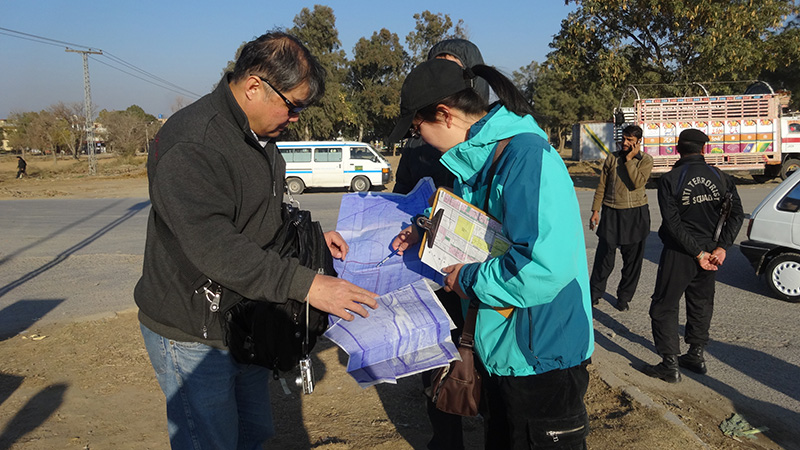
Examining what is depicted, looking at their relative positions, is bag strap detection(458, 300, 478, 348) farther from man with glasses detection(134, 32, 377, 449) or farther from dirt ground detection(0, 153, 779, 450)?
dirt ground detection(0, 153, 779, 450)

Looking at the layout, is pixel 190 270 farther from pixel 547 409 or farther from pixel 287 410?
pixel 287 410

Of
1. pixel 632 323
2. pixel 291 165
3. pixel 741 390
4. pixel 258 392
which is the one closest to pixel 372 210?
pixel 258 392

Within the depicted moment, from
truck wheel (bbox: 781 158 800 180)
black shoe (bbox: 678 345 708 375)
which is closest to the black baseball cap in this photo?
black shoe (bbox: 678 345 708 375)

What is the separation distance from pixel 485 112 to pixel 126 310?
5.29 metres

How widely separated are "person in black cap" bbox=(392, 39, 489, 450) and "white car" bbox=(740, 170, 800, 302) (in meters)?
5.03

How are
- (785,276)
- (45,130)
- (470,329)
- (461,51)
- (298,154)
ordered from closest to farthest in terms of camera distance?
(470,329) → (461,51) → (785,276) → (298,154) → (45,130)

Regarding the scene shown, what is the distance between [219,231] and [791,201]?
6881mm

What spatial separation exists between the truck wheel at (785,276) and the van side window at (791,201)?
1.75ft

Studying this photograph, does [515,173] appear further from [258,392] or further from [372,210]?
[258,392]

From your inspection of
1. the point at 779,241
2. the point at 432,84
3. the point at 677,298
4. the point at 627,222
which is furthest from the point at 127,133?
the point at 432,84

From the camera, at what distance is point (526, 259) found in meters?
1.64

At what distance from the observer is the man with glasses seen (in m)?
1.71

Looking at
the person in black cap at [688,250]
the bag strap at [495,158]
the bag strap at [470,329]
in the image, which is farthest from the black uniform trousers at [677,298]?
the bag strap at [495,158]

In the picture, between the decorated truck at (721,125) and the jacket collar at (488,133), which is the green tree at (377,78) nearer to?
the decorated truck at (721,125)
